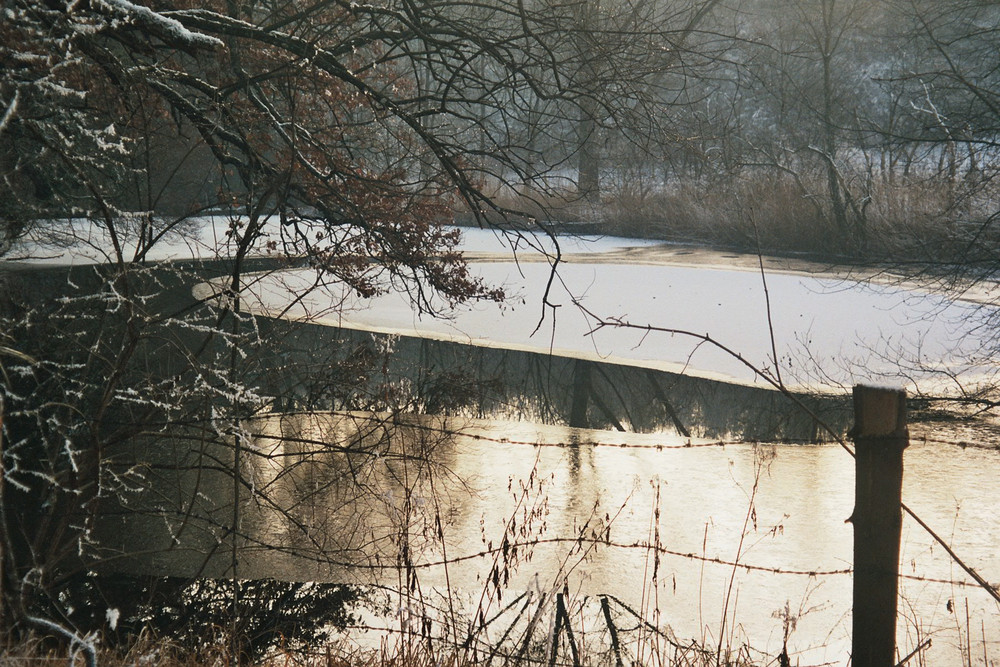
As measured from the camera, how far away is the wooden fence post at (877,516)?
243 cm

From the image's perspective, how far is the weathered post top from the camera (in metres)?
2.41

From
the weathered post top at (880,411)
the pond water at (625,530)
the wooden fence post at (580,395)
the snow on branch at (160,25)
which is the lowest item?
the pond water at (625,530)

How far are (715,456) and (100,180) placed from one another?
388 inches

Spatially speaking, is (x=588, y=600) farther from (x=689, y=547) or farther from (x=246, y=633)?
(x=246, y=633)

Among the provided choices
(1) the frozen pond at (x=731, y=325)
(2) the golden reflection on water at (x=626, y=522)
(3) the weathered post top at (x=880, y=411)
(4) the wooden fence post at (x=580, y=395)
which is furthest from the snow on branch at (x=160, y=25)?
(4) the wooden fence post at (x=580, y=395)

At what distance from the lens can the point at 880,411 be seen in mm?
2416

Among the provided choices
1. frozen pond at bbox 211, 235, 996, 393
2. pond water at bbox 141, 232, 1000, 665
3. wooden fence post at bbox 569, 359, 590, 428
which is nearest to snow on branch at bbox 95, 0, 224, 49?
pond water at bbox 141, 232, 1000, 665

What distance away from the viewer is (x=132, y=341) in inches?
126

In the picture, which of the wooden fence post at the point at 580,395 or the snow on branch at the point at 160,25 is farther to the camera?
the wooden fence post at the point at 580,395

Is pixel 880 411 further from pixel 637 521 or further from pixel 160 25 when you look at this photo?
pixel 160 25

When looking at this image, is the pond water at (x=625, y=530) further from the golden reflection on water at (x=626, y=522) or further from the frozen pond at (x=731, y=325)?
the frozen pond at (x=731, y=325)

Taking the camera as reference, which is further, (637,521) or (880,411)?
(637,521)

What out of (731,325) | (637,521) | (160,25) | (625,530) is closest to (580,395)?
(637,521)

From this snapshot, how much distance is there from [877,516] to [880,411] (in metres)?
0.30
